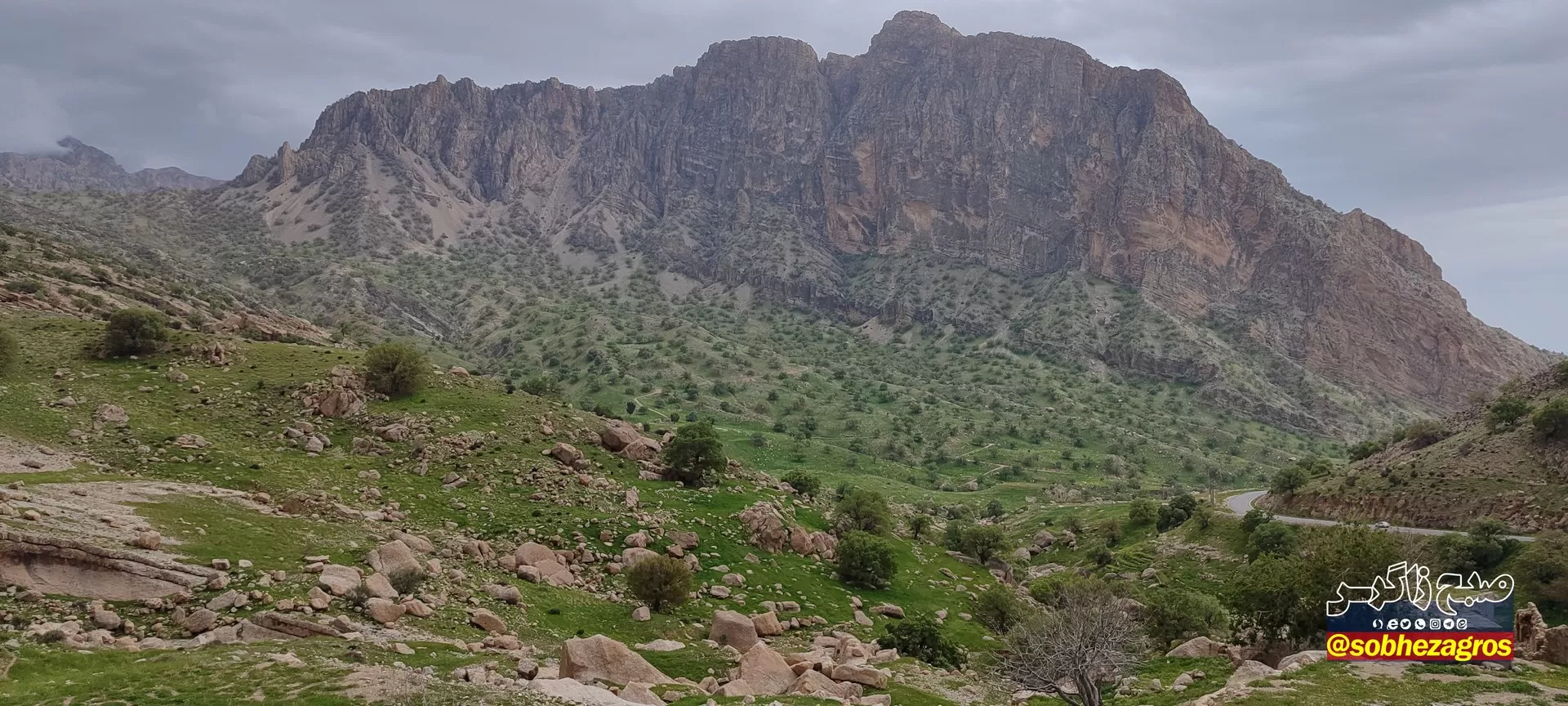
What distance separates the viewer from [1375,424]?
14688cm

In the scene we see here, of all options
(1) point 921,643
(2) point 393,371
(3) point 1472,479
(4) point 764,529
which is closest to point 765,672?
(1) point 921,643

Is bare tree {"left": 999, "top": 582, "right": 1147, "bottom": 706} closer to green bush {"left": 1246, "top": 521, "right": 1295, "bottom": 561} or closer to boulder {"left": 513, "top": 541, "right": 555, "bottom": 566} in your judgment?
boulder {"left": 513, "top": 541, "right": 555, "bottom": 566}

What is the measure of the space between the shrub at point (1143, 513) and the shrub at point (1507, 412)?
22673 millimetres

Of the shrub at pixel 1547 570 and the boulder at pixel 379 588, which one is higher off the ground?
the shrub at pixel 1547 570

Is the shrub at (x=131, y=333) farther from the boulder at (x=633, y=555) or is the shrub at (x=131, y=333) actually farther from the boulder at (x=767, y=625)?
the boulder at (x=767, y=625)

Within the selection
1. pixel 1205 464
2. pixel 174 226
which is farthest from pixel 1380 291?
pixel 174 226

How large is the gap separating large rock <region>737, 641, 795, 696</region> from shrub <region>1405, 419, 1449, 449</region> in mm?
61230

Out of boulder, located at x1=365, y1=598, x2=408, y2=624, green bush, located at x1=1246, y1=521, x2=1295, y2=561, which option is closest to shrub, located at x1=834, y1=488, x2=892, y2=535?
green bush, located at x1=1246, y1=521, x2=1295, y2=561

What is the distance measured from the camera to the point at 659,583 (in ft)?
92.3

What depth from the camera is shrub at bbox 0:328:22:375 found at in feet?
110

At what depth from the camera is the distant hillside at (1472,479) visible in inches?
1608

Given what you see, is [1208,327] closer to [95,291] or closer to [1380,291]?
[1380,291]

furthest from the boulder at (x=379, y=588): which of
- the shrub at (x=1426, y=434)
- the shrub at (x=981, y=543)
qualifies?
the shrub at (x=1426, y=434)

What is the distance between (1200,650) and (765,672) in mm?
19817
